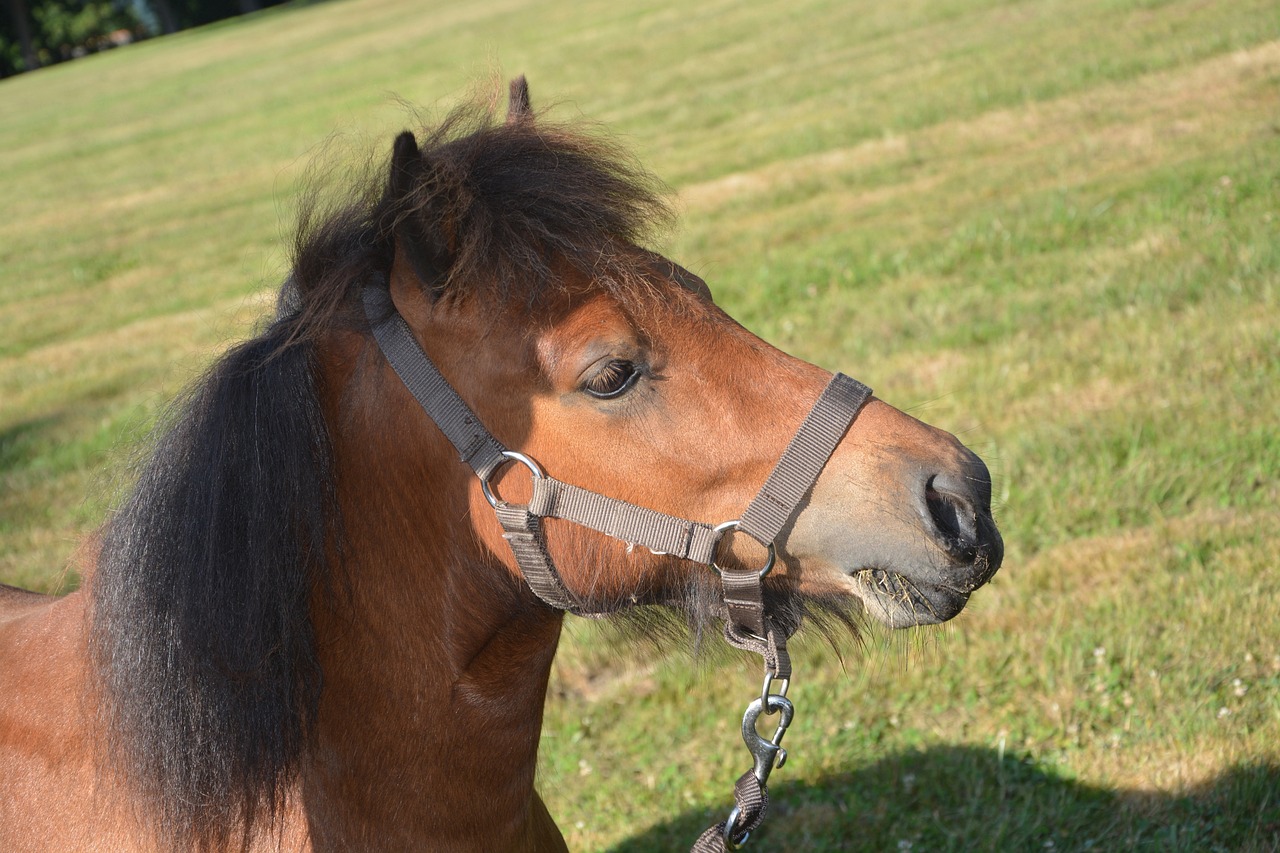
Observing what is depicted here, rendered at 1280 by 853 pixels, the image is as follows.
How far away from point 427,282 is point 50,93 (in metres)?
40.5

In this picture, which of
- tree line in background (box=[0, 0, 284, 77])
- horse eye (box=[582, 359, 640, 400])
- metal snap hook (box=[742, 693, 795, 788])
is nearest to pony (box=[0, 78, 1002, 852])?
horse eye (box=[582, 359, 640, 400])

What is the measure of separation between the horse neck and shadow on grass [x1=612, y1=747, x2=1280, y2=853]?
54.9 inches

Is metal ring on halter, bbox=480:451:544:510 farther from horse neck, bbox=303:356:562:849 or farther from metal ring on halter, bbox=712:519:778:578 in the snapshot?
metal ring on halter, bbox=712:519:778:578

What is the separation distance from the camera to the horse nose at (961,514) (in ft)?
5.85

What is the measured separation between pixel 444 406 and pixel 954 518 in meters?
0.90

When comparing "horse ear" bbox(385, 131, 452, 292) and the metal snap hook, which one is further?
the metal snap hook

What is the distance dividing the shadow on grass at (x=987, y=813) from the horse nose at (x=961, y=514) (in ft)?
4.86

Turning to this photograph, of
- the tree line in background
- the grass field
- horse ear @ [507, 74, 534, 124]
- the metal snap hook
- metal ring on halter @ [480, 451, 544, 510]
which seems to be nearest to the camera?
metal ring on halter @ [480, 451, 544, 510]

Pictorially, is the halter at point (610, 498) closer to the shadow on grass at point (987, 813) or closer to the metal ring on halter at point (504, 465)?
the metal ring on halter at point (504, 465)

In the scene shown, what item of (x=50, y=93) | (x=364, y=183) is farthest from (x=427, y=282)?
(x=50, y=93)

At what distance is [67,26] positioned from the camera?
53312 millimetres

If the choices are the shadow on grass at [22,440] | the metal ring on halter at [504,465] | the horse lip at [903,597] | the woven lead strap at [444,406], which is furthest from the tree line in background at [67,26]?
the horse lip at [903,597]

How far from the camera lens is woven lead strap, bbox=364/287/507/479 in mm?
1853

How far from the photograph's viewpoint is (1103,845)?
2828 millimetres
